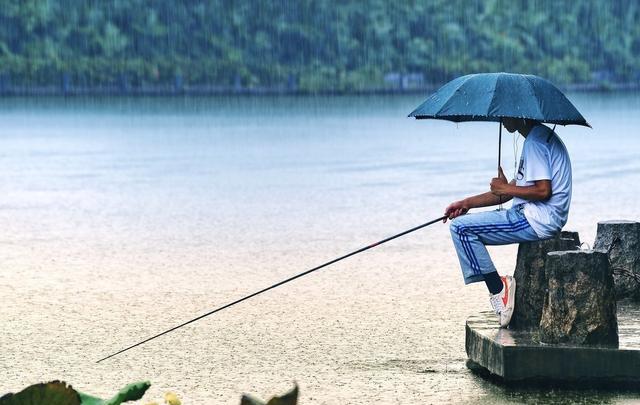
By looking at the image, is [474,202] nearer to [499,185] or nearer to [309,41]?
[499,185]

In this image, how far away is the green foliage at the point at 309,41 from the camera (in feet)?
448

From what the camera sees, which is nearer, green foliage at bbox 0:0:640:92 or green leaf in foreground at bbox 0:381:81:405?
green leaf in foreground at bbox 0:381:81:405

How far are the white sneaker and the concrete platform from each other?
18 centimetres

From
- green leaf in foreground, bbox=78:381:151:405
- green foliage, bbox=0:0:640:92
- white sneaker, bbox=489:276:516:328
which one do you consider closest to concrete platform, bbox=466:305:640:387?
white sneaker, bbox=489:276:516:328

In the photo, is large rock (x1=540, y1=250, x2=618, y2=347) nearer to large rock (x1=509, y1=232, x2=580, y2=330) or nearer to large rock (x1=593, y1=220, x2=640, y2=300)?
large rock (x1=509, y1=232, x2=580, y2=330)

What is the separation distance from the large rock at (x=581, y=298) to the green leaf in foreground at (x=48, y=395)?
407 centimetres

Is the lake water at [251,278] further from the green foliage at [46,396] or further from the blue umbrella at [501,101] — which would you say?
the green foliage at [46,396]

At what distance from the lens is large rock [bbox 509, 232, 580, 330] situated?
22.9 ft

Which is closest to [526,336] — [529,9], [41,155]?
[41,155]

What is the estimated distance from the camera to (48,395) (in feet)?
8.80

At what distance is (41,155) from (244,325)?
2294cm

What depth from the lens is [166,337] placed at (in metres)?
8.30

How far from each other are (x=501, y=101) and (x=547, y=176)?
1.36ft

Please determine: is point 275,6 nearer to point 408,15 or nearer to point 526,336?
point 408,15
